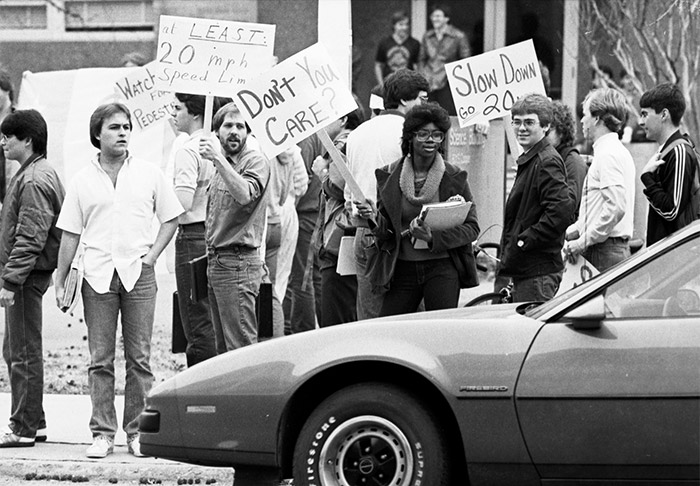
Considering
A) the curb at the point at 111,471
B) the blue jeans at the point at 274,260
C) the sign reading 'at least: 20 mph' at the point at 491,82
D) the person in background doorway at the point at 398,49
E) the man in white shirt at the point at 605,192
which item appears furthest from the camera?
the person in background doorway at the point at 398,49

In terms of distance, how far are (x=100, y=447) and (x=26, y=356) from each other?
32.6 inches

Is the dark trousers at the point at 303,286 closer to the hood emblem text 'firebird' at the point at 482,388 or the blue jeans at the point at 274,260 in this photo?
the blue jeans at the point at 274,260

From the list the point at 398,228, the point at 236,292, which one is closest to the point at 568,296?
the point at 398,228

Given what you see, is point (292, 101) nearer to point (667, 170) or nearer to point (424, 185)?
point (424, 185)

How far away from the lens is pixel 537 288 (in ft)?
26.1

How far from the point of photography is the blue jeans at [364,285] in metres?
7.94

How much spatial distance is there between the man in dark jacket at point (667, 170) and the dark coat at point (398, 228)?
1062 mm

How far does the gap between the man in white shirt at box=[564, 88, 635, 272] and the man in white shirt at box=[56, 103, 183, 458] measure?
8.55ft

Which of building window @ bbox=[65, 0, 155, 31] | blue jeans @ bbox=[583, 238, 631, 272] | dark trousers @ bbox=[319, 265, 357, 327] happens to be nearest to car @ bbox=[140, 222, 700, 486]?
blue jeans @ bbox=[583, 238, 631, 272]

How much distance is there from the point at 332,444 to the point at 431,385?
491 mm

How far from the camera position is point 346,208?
27.2 feet

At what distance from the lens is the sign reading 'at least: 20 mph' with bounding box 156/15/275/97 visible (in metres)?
8.55

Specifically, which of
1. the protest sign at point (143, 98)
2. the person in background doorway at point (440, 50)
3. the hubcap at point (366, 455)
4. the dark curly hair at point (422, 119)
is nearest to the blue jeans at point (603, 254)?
the dark curly hair at point (422, 119)

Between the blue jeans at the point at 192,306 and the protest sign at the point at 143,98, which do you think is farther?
the protest sign at the point at 143,98
